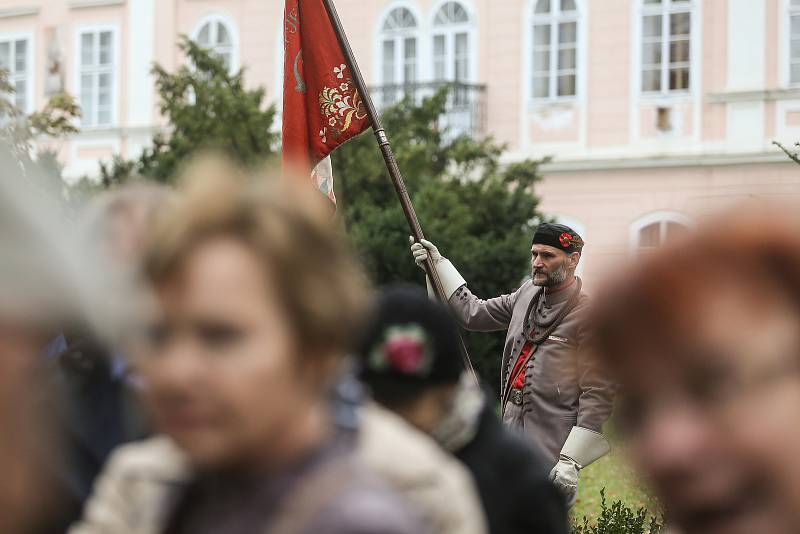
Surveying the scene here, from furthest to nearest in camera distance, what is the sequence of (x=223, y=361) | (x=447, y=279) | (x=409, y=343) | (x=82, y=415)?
(x=447, y=279)
(x=82, y=415)
(x=409, y=343)
(x=223, y=361)

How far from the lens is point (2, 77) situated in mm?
15750

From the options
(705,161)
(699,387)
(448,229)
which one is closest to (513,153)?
(705,161)

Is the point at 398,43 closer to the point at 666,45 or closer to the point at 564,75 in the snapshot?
the point at 564,75

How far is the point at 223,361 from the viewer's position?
1.68 metres

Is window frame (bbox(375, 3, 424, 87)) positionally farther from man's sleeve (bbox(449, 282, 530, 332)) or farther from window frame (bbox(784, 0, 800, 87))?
man's sleeve (bbox(449, 282, 530, 332))

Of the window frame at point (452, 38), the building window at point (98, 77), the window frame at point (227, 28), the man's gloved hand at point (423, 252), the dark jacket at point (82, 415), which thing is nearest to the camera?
the dark jacket at point (82, 415)

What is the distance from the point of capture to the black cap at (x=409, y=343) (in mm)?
2857

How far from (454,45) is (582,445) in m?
21.2

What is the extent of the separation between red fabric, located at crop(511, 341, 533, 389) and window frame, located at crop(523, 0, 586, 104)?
19.6 m

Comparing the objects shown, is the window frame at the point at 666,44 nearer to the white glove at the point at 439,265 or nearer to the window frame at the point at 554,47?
the window frame at the point at 554,47

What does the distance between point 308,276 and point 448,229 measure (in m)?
14.2

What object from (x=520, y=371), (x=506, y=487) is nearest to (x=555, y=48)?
(x=520, y=371)

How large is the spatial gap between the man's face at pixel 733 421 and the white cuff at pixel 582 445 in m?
5.01

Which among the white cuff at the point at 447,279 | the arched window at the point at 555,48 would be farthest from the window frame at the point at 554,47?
the white cuff at the point at 447,279
